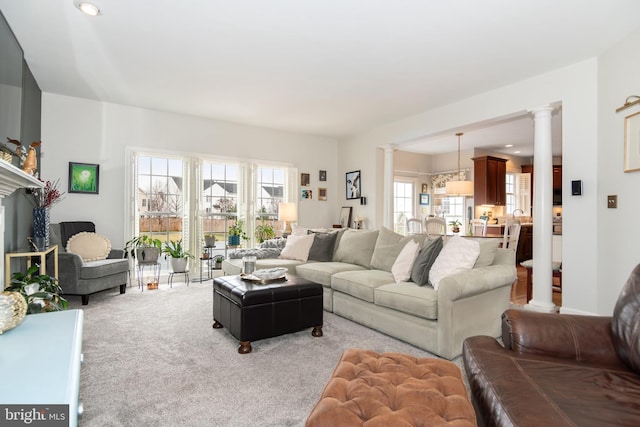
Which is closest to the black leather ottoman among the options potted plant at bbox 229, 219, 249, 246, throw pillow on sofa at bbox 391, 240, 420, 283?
throw pillow on sofa at bbox 391, 240, 420, 283

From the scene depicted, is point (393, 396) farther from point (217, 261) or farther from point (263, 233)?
point (263, 233)

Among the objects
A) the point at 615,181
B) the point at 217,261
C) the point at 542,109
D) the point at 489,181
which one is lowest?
the point at 217,261

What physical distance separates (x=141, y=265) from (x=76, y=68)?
8.64ft

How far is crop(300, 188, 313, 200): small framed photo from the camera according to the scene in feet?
22.5

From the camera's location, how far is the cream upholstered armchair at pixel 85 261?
13.0ft

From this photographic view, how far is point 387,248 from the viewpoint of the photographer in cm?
385

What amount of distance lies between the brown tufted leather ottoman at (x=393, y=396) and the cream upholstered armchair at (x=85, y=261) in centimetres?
373

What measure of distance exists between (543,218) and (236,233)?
4.46 meters

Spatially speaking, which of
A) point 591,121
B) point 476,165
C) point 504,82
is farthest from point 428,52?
point 476,165

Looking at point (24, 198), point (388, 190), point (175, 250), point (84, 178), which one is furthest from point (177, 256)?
point (388, 190)

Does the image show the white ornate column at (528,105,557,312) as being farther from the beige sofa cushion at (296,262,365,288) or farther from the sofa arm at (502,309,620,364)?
the sofa arm at (502,309,620,364)

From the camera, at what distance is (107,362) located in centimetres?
251

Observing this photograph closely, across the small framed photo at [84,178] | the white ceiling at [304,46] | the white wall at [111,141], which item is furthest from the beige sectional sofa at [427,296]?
the small framed photo at [84,178]

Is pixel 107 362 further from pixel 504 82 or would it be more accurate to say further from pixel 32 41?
pixel 504 82
